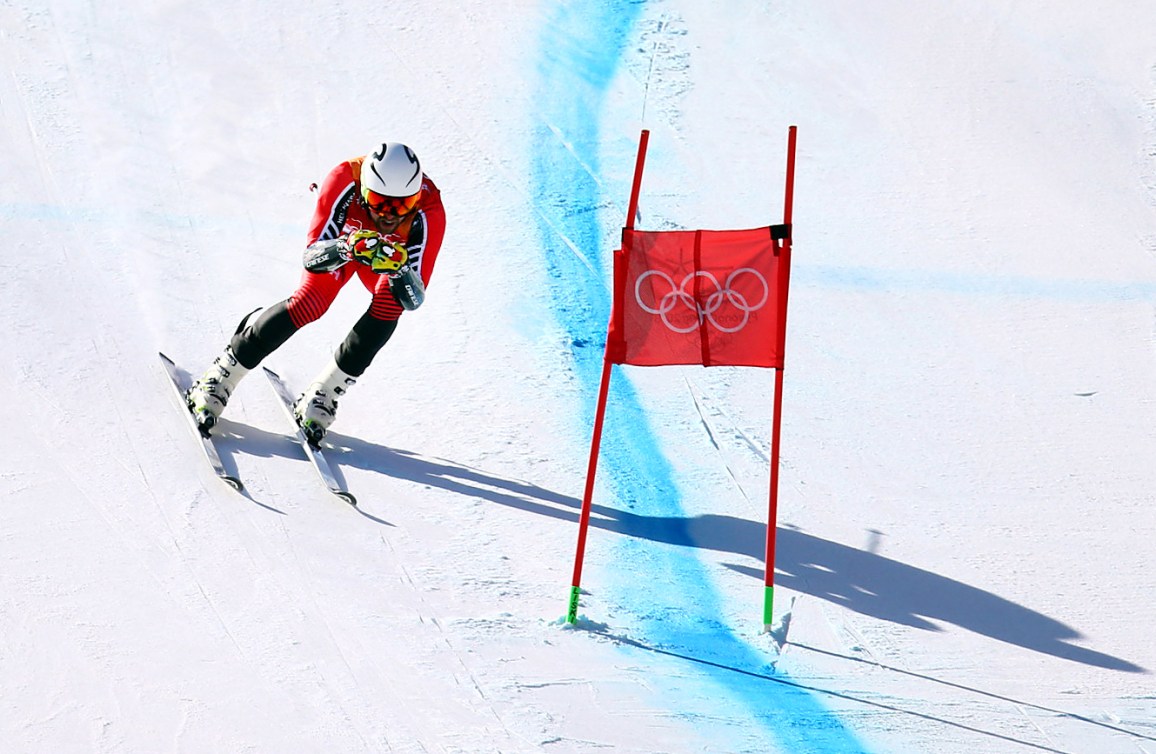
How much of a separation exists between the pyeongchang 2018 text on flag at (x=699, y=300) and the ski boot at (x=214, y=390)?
6.75 feet

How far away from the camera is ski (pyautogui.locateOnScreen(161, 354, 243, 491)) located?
6449 millimetres

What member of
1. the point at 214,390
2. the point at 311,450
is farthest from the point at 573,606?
the point at 214,390

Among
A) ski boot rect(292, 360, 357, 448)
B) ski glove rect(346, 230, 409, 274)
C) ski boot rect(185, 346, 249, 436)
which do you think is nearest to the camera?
ski glove rect(346, 230, 409, 274)

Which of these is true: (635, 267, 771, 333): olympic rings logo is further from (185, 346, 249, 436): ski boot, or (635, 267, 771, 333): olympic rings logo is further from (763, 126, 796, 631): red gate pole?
(185, 346, 249, 436): ski boot

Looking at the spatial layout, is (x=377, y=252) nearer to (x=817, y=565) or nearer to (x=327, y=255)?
(x=327, y=255)

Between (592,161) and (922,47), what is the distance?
9.68 feet

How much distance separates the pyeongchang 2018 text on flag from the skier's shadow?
109 cm

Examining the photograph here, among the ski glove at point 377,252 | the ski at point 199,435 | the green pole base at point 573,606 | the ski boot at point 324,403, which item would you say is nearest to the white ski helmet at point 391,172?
the ski glove at point 377,252

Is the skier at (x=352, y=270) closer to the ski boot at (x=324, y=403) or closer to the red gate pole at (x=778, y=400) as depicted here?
the ski boot at (x=324, y=403)

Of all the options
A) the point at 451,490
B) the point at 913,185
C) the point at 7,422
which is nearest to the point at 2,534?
the point at 7,422

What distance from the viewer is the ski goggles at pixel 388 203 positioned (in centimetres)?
645

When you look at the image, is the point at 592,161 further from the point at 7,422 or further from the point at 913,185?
the point at 7,422

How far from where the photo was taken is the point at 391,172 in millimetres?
6371

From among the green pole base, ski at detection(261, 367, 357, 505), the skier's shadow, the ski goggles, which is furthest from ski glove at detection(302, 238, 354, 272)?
Answer: the green pole base
